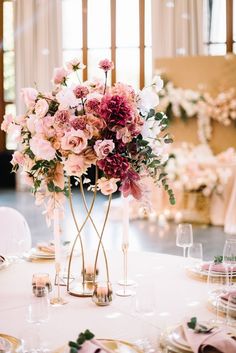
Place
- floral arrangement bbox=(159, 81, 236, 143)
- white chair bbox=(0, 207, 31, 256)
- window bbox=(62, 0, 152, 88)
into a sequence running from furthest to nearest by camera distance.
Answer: window bbox=(62, 0, 152, 88) < floral arrangement bbox=(159, 81, 236, 143) < white chair bbox=(0, 207, 31, 256)

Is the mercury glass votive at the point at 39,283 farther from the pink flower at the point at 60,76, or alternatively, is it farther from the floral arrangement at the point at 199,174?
the floral arrangement at the point at 199,174

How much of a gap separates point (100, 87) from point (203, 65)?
649cm

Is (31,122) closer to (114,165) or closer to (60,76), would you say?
(60,76)

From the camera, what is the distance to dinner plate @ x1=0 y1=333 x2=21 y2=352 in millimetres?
1648

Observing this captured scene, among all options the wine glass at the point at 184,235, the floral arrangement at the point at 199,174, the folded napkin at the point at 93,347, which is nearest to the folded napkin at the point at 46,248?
the wine glass at the point at 184,235

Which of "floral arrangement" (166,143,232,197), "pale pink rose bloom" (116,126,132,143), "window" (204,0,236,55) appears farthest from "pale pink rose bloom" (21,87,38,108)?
"window" (204,0,236,55)

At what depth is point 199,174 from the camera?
7.59 metres

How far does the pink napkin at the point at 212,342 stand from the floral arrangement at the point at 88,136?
1.90 ft

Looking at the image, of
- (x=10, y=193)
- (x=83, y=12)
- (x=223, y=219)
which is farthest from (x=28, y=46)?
(x=223, y=219)

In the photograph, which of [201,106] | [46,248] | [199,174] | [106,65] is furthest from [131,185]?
[201,106]

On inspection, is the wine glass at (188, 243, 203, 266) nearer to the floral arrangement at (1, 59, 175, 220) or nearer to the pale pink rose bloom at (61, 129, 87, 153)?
the floral arrangement at (1, 59, 175, 220)

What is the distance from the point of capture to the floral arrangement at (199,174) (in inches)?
295

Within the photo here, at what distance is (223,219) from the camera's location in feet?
24.4

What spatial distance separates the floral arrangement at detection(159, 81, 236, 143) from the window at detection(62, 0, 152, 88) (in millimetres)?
2212
